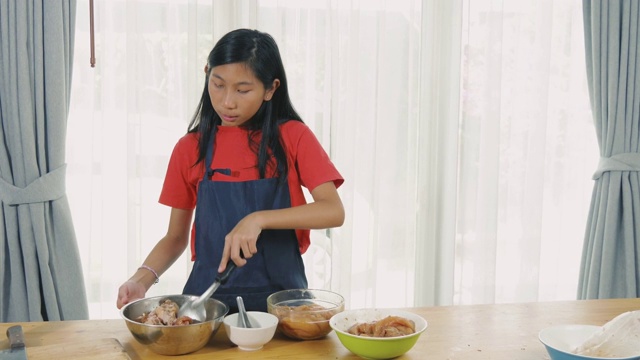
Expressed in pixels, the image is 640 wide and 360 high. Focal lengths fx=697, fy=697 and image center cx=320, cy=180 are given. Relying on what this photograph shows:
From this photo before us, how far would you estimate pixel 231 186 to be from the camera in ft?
6.42

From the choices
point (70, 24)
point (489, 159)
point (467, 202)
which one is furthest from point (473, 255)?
point (70, 24)

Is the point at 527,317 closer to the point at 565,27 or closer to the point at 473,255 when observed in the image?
the point at 473,255

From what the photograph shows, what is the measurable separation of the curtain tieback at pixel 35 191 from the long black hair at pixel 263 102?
3.00 ft

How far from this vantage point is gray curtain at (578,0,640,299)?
3234mm

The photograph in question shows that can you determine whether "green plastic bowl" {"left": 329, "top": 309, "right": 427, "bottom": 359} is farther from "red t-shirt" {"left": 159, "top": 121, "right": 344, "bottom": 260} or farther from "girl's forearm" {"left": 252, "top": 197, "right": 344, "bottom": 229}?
"red t-shirt" {"left": 159, "top": 121, "right": 344, "bottom": 260}

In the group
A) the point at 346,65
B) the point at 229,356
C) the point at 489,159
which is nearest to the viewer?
the point at 229,356

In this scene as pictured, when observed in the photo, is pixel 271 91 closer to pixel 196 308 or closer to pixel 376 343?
pixel 196 308

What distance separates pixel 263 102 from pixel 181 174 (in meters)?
0.33

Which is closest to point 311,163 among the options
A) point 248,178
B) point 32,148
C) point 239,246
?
point 248,178

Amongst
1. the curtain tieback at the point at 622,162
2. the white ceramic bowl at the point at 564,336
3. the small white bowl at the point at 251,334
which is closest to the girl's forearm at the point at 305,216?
the small white bowl at the point at 251,334

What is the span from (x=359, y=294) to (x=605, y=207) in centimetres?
124

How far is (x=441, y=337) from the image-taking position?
64.3 inches

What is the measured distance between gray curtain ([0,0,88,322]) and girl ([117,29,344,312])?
0.91 meters

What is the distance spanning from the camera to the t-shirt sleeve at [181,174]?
2.04 m
